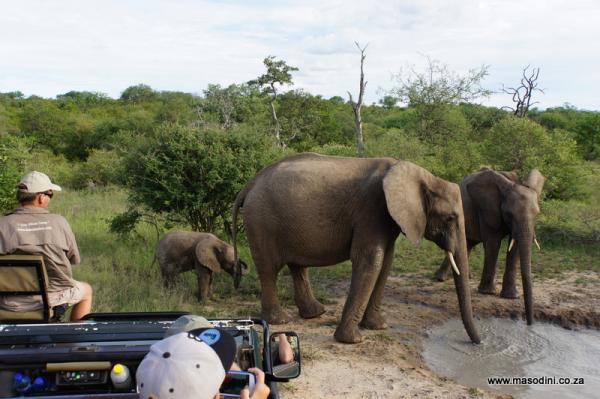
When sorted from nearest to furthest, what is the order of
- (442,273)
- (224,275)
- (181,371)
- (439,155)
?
(181,371) → (224,275) → (442,273) → (439,155)

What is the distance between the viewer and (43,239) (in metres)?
4.42

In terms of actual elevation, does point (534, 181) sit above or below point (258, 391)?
above

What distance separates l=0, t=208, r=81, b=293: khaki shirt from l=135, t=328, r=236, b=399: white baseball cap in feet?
9.01

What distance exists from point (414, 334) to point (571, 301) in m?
3.06

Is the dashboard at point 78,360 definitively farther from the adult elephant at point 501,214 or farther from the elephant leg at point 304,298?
the adult elephant at point 501,214

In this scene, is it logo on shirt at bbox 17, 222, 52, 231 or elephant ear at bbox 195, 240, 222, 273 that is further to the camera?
elephant ear at bbox 195, 240, 222, 273

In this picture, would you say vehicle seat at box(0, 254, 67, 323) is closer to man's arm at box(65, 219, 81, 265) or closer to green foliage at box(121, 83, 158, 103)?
man's arm at box(65, 219, 81, 265)

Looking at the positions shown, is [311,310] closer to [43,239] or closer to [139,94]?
[43,239]

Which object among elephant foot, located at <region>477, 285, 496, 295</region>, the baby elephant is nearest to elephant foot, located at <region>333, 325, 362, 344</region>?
the baby elephant

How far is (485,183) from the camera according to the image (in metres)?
9.41

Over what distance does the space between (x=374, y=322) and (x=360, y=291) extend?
2.90 ft

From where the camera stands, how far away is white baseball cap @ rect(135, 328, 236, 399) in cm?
194

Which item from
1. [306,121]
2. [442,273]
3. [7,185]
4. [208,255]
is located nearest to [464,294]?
[442,273]

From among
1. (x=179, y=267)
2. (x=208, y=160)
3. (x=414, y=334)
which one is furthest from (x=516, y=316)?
(x=208, y=160)
